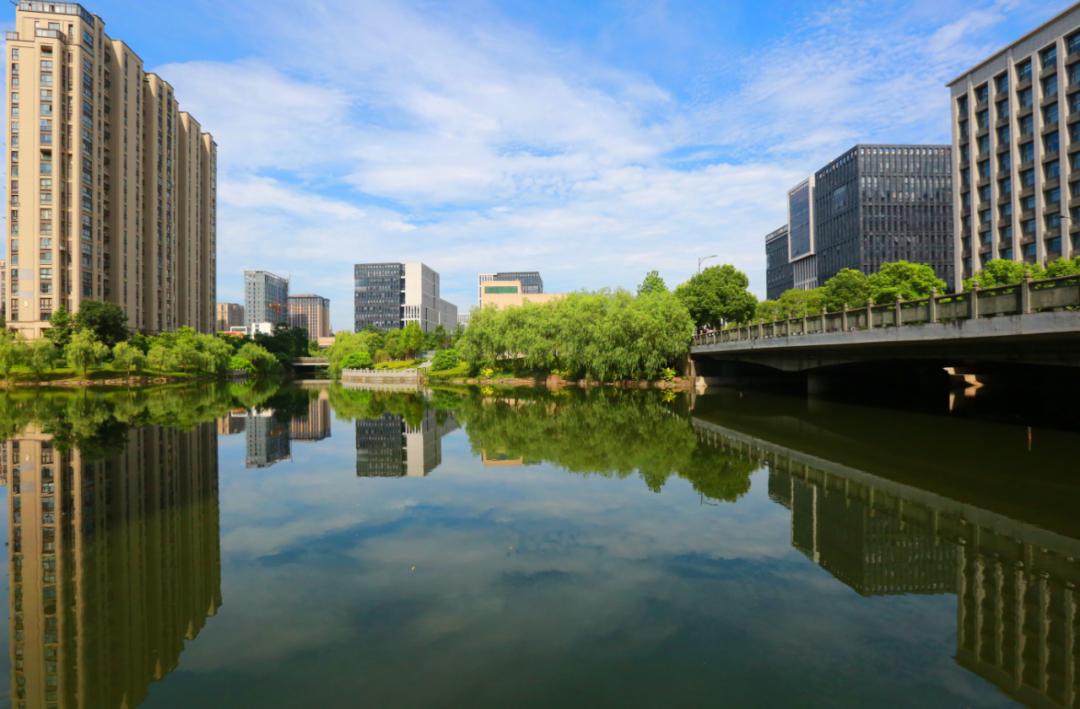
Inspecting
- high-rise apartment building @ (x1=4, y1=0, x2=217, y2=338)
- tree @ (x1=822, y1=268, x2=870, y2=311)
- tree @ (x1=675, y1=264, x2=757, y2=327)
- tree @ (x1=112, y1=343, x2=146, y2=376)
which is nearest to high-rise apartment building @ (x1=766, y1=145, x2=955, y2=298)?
tree @ (x1=822, y1=268, x2=870, y2=311)

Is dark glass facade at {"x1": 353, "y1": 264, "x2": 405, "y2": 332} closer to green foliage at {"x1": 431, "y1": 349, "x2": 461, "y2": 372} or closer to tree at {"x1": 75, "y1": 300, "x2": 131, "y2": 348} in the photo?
green foliage at {"x1": 431, "y1": 349, "x2": 461, "y2": 372}

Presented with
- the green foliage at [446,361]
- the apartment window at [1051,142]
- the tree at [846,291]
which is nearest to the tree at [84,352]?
the green foliage at [446,361]

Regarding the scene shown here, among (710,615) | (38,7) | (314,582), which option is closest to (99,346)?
(38,7)

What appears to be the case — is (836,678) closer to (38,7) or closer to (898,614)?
(898,614)

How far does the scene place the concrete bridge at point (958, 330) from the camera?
17.4 meters

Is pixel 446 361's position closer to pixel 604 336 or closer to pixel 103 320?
pixel 103 320

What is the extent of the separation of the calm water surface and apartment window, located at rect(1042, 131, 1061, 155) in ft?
209

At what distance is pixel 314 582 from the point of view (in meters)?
7.75

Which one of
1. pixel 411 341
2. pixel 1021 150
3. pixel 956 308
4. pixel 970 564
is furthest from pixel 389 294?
pixel 970 564

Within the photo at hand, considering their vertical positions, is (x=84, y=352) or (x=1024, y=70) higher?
(x=1024, y=70)

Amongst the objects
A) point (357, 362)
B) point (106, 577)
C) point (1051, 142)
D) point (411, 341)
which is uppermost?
point (1051, 142)

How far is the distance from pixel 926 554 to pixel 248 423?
89.2 ft

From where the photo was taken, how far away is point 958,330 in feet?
66.9

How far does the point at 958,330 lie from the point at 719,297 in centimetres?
4345
